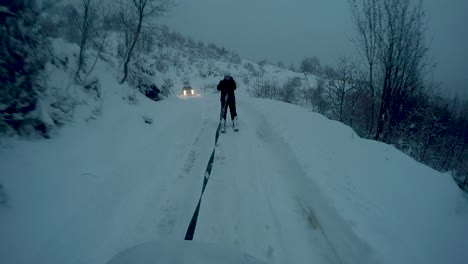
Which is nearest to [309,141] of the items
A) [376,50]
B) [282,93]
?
[376,50]

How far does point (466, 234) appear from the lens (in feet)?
8.93

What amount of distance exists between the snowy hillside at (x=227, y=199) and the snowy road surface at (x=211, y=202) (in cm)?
2

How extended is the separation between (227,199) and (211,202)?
0.28m

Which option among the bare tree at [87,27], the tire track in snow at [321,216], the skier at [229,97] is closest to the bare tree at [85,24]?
the bare tree at [87,27]

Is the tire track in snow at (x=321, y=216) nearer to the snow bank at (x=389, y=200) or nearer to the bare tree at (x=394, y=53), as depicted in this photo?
the snow bank at (x=389, y=200)

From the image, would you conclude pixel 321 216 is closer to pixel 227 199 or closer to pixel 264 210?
pixel 264 210

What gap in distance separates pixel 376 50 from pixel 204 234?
847 centimetres

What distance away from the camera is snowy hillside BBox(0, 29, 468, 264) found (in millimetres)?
2672

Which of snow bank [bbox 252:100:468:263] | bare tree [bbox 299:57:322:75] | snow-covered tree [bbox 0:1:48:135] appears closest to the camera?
snow bank [bbox 252:100:468:263]

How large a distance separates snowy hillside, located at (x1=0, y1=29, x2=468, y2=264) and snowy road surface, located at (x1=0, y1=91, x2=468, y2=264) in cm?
2

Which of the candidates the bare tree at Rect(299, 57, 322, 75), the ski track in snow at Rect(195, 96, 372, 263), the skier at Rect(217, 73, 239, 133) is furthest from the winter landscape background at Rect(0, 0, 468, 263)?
the bare tree at Rect(299, 57, 322, 75)

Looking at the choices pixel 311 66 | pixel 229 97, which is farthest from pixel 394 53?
pixel 311 66

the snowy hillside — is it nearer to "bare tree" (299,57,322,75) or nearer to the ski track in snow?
the ski track in snow

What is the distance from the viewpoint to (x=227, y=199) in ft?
12.1
